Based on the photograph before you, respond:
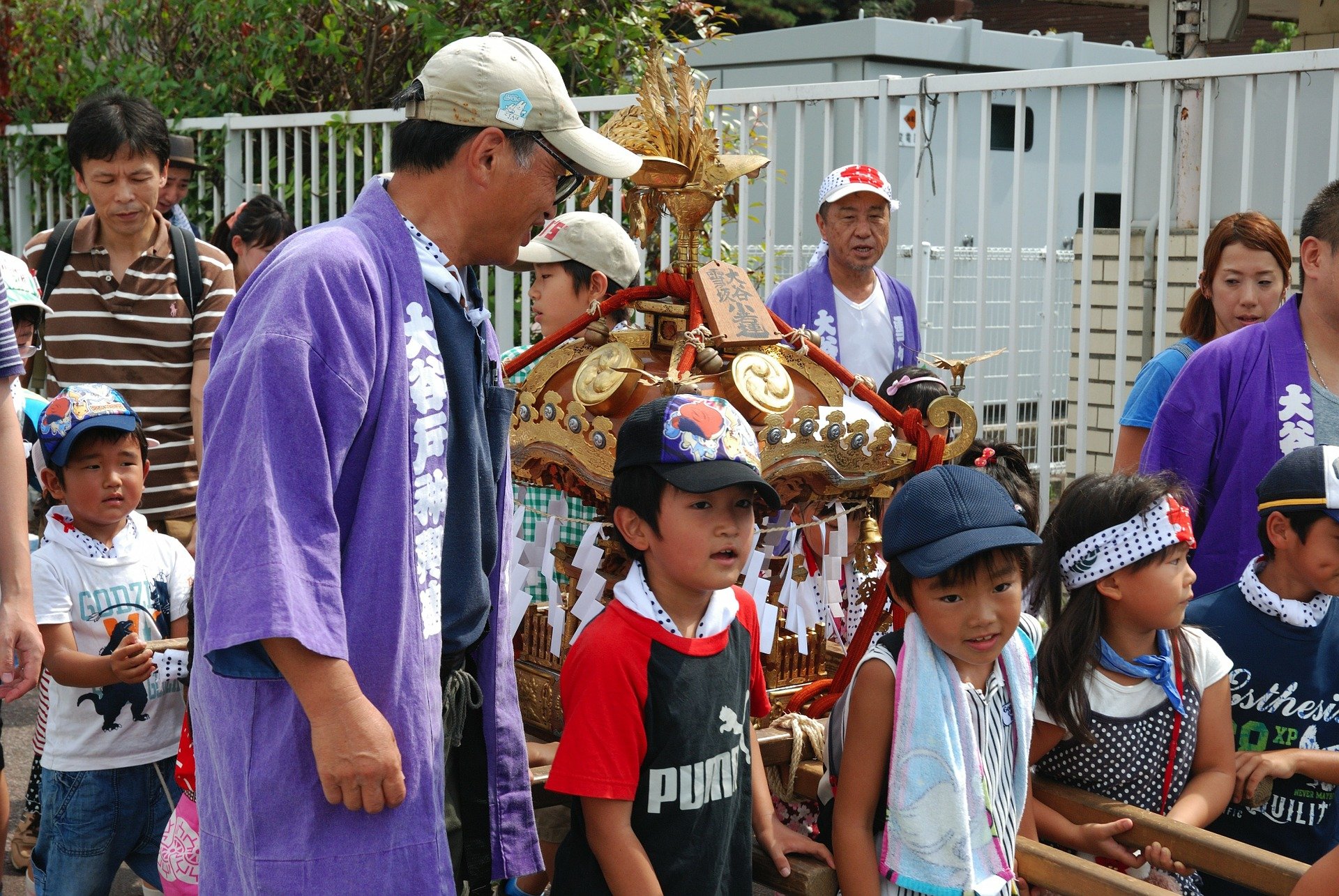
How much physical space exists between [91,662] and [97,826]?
321 mm

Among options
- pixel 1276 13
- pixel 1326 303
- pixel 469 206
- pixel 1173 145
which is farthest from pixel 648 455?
pixel 1276 13

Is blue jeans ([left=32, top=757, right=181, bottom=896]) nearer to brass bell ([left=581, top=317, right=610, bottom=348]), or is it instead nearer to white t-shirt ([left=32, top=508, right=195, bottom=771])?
white t-shirt ([left=32, top=508, right=195, bottom=771])

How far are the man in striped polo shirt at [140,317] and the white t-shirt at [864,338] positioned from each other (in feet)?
5.81

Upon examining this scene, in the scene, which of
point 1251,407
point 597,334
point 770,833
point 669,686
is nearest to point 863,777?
point 770,833

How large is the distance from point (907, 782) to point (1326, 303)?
52.7 inches

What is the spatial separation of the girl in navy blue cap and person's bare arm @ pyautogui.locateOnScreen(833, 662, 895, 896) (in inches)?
14.6

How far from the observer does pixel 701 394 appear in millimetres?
2035

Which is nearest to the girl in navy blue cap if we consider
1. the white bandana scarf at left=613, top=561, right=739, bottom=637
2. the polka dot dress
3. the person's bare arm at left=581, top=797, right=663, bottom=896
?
the polka dot dress

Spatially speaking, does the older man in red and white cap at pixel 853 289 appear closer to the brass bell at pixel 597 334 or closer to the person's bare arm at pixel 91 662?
the brass bell at pixel 597 334

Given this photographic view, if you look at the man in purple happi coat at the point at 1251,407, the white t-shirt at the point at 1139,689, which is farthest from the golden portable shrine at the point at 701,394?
the man in purple happi coat at the point at 1251,407

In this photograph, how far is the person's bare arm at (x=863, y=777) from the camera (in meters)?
1.87

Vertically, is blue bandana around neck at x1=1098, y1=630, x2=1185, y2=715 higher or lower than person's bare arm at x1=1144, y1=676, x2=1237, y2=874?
higher

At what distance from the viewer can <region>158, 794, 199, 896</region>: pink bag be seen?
2.19 meters

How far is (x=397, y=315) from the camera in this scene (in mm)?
1559
